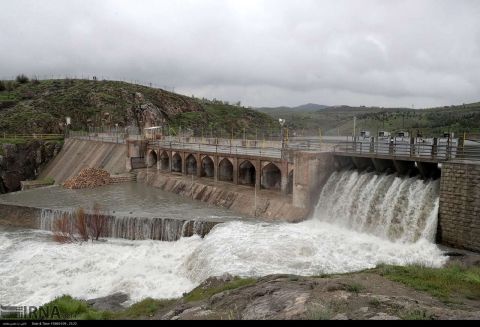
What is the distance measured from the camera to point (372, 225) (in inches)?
846

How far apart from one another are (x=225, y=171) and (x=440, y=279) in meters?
26.2

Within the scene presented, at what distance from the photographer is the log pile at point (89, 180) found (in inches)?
1505

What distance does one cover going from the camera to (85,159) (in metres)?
51.5

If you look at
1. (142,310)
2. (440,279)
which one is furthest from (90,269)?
(440,279)

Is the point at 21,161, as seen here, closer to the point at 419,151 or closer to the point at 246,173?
the point at 246,173

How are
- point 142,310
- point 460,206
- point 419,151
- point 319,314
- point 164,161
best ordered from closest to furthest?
point 319,314
point 142,310
point 460,206
point 419,151
point 164,161

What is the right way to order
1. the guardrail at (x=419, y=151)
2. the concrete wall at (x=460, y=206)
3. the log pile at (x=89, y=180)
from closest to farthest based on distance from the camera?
the concrete wall at (x=460, y=206) → the guardrail at (x=419, y=151) → the log pile at (x=89, y=180)

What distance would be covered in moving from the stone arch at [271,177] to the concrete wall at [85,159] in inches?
796

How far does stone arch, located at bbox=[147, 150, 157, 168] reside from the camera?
46.3 meters

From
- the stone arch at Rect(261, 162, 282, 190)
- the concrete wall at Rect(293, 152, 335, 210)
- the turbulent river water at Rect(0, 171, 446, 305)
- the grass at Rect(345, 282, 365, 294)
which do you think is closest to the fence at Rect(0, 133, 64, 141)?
the turbulent river water at Rect(0, 171, 446, 305)

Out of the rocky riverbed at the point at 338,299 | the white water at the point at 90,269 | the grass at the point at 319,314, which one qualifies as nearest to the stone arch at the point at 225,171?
the white water at the point at 90,269

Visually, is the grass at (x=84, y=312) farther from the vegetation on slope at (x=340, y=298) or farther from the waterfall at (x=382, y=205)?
the waterfall at (x=382, y=205)

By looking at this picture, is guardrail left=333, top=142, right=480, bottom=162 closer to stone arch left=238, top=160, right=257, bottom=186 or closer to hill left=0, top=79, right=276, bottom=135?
stone arch left=238, top=160, right=257, bottom=186
